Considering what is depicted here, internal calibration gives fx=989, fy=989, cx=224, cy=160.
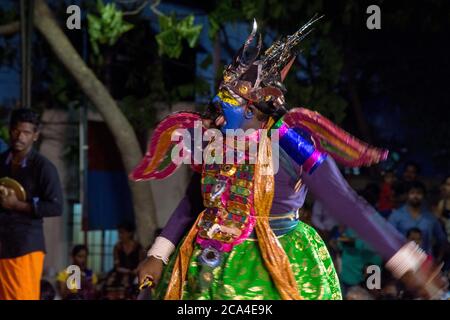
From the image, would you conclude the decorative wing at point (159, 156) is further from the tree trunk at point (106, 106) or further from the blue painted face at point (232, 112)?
the tree trunk at point (106, 106)

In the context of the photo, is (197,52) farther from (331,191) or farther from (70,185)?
(331,191)

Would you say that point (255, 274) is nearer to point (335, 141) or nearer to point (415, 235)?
point (335, 141)

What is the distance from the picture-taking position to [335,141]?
469cm

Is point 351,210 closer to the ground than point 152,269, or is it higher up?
higher up

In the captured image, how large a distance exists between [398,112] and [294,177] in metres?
9.99

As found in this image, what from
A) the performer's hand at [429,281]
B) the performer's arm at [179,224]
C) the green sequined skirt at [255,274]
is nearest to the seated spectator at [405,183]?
the performer's arm at [179,224]

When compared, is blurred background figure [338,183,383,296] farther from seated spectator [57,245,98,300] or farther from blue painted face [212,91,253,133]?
blue painted face [212,91,253,133]

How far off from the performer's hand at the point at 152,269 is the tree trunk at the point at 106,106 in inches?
230

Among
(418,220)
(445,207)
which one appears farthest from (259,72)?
(445,207)

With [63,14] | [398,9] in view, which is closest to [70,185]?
[63,14]

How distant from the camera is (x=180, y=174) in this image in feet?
43.5

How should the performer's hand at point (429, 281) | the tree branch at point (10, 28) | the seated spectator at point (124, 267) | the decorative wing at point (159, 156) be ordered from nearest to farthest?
the performer's hand at point (429, 281), the decorative wing at point (159, 156), the seated spectator at point (124, 267), the tree branch at point (10, 28)

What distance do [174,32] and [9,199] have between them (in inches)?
173

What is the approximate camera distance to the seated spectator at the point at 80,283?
8992 mm
